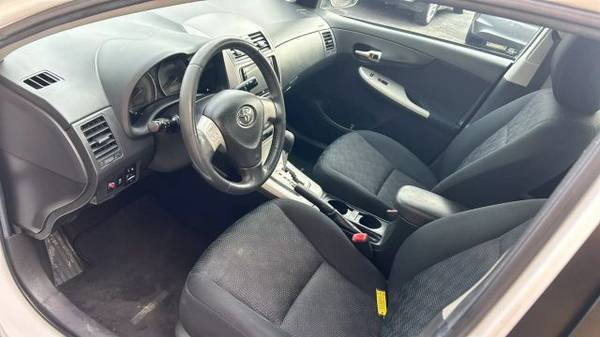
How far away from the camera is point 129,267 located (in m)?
1.92

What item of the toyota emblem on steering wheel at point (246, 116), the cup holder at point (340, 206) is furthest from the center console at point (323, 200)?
the toyota emblem on steering wheel at point (246, 116)

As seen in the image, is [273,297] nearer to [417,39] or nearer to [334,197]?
[334,197]

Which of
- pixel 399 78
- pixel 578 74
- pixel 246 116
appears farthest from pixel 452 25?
pixel 246 116

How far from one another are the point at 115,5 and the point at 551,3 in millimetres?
789

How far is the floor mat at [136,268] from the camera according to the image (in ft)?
5.61

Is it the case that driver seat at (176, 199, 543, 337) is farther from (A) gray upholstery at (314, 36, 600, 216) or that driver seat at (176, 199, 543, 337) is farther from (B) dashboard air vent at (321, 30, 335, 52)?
(B) dashboard air vent at (321, 30, 335, 52)

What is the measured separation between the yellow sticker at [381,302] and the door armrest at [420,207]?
229mm

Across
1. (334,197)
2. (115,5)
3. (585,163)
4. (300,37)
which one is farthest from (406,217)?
(300,37)

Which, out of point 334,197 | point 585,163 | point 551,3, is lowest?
point 334,197

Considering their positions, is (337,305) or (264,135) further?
(264,135)

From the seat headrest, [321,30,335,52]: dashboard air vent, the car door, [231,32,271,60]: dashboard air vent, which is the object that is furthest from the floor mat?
the seat headrest

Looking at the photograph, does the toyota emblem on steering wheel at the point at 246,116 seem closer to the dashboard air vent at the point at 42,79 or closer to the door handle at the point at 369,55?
the dashboard air vent at the point at 42,79

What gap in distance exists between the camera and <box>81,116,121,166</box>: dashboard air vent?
4.38ft

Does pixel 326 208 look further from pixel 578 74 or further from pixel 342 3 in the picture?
pixel 342 3
